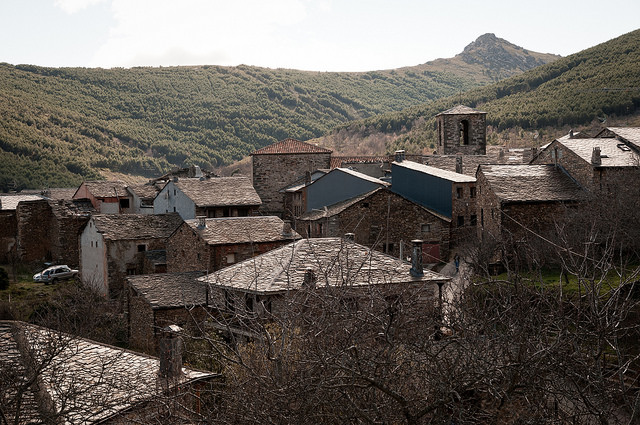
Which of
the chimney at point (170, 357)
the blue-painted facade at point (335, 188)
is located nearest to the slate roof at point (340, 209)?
the blue-painted facade at point (335, 188)

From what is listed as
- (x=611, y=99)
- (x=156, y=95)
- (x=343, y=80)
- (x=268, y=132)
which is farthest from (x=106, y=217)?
(x=343, y=80)

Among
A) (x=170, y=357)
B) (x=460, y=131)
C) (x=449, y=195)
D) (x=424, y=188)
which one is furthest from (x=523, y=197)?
(x=460, y=131)

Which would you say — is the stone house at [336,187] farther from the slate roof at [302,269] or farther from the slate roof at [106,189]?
the slate roof at [106,189]

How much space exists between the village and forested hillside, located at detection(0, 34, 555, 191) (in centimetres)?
4555

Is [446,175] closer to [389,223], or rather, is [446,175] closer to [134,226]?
[389,223]

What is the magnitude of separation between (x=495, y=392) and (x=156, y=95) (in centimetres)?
14195

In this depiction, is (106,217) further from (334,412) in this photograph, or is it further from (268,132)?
(268,132)

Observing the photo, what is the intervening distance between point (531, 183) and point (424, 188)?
6286 millimetres

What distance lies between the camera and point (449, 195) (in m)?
32.3

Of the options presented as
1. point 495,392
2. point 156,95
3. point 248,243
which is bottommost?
point 248,243

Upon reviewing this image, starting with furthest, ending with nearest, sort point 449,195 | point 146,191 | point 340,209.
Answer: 1. point 146,191
2. point 449,195
3. point 340,209

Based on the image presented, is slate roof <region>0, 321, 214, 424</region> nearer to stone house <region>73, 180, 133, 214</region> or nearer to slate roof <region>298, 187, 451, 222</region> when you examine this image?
slate roof <region>298, 187, 451, 222</region>

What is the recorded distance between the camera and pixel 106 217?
33.8 m

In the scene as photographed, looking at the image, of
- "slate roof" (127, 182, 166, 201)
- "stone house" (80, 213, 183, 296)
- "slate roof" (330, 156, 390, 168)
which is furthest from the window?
"stone house" (80, 213, 183, 296)
